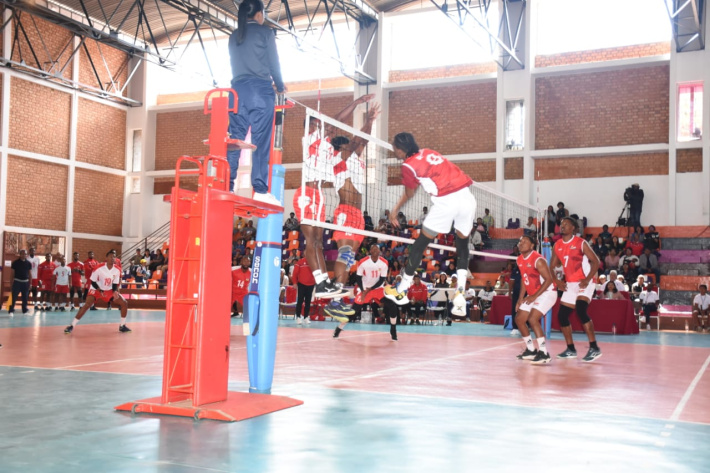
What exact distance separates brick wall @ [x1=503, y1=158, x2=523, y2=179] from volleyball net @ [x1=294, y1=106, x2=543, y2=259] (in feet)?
3.34

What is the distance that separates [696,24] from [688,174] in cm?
485

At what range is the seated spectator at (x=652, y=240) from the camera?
22.5 metres

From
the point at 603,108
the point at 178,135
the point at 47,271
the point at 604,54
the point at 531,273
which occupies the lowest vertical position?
the point at 47,271

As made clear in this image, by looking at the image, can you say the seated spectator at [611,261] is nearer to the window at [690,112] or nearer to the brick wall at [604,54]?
the window at [690,112]

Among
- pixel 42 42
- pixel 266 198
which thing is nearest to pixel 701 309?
Answer: pixel 266 198

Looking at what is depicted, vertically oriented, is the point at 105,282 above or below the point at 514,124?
below

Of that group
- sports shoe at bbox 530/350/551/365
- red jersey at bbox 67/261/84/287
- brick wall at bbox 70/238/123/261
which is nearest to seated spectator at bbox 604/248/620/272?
sports shoe at bbox 530/350/551/365

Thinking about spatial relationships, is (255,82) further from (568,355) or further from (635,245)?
(635,245)

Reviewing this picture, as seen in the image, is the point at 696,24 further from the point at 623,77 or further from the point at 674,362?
the point at 674,362

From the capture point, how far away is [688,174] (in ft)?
78.4

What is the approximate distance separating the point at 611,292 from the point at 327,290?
1226 cm

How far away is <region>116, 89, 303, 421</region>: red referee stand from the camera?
17.8 ft

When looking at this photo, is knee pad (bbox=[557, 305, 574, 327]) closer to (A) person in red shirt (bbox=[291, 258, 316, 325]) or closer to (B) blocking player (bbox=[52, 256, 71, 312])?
(A) person in red shirt (bbox=[291, 258, 316, 325])

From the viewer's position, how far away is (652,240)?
2258 centimetres
